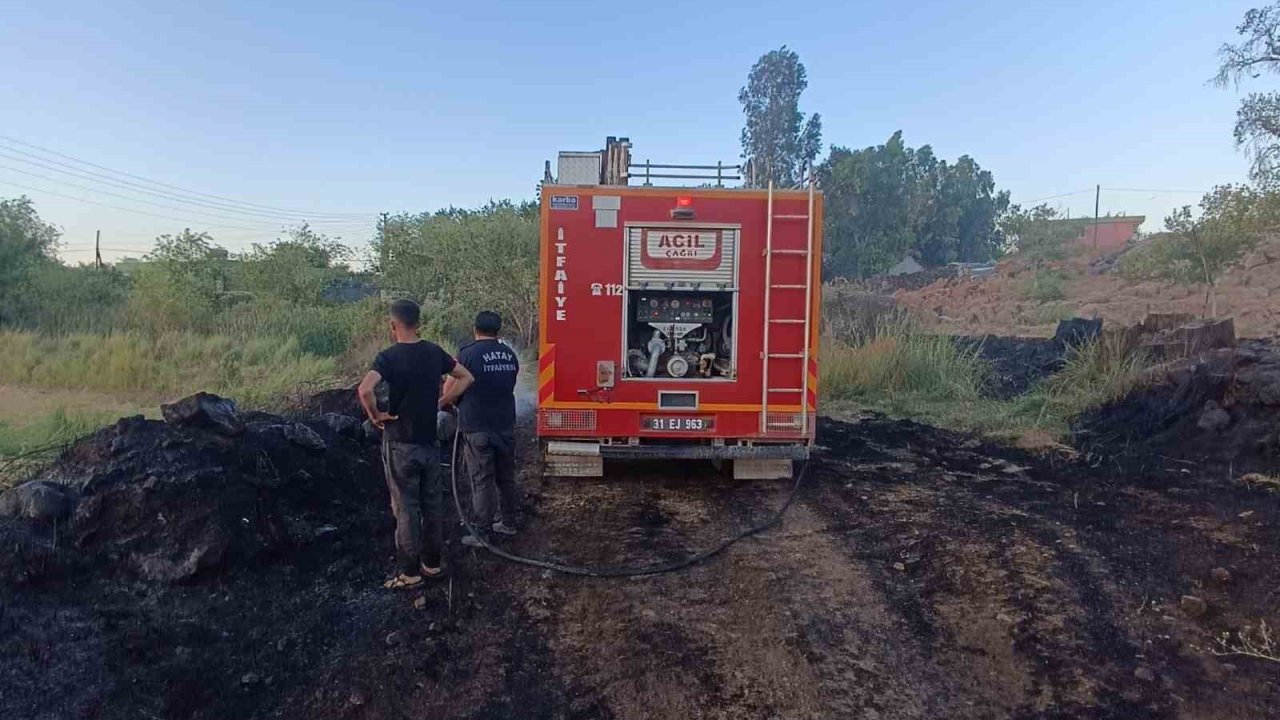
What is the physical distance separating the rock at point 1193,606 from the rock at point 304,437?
6.59m

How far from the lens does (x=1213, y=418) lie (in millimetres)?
8945

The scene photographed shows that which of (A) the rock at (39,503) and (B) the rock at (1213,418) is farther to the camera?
(B) the rock at (1213,418)

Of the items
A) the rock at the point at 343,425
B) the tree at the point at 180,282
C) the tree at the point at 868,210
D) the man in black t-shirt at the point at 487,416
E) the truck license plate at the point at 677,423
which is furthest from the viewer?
the tree at the point at 868,210

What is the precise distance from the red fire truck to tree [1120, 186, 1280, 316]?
11.2 m

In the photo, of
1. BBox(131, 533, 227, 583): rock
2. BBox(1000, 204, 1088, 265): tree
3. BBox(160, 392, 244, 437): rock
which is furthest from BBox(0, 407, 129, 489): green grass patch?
BBox(1000, 204, 1088, 265): tree

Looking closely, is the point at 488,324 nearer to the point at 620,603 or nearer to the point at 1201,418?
the point at 620,603

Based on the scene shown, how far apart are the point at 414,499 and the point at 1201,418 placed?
853cm

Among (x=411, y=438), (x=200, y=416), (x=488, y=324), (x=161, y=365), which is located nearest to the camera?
(x=411, y=438)

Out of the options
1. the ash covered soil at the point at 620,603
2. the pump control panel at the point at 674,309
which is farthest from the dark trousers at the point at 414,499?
the pump control panel at the point at 674,309

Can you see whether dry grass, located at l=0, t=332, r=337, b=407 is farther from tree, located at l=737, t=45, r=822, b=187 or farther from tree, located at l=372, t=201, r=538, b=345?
tree, located at l=737, t=45, r=822, b=187

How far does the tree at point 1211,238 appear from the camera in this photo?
1420cm

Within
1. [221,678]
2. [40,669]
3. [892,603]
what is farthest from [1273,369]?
[40,669]

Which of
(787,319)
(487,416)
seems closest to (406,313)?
(487,416)

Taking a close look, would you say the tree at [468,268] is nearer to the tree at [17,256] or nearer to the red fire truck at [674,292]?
the tree at [17,256]
